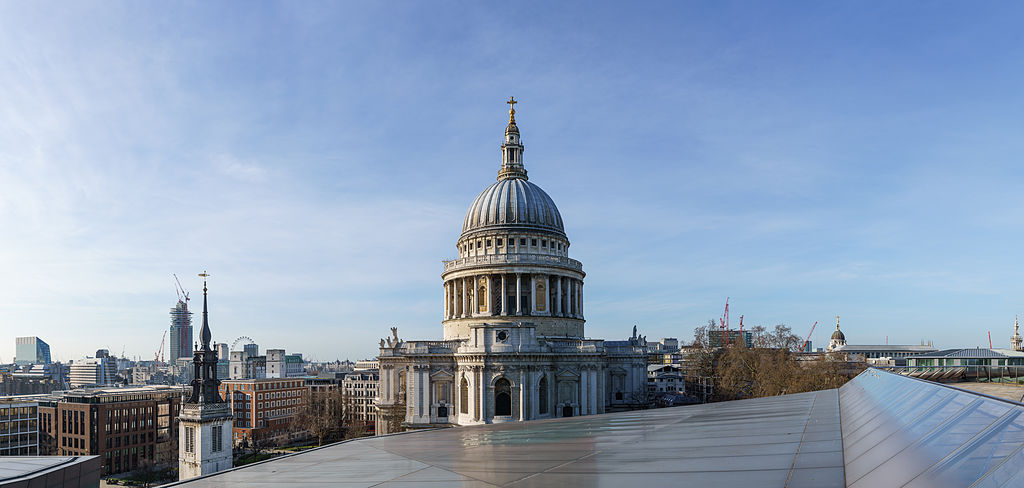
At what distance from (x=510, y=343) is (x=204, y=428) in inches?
1225

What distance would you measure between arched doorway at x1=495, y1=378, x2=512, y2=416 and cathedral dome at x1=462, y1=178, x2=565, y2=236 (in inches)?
909

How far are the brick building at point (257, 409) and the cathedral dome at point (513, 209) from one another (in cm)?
6422

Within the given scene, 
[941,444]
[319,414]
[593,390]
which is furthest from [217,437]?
[941,444]

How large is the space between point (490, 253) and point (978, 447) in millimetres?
79551

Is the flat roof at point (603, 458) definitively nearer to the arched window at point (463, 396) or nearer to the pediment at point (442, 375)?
the arched window at point (463, 396)

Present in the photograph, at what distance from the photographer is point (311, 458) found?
19.5m

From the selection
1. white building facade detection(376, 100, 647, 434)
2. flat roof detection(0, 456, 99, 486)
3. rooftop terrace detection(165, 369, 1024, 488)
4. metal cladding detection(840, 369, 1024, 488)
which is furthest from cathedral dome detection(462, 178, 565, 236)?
metal cladding detection(840, 369, 1024, 488)

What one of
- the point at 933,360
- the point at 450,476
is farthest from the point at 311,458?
the point at 933,360

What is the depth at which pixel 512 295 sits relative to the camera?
85.4 meters

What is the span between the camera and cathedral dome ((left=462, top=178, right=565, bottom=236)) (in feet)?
293

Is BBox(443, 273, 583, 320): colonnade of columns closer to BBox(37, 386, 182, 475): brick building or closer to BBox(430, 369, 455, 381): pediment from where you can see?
BBox(430, 369, 455, 381): pediment

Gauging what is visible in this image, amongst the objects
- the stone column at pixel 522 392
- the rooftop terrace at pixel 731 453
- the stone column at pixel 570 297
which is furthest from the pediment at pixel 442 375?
the rooftop terrace at pixel 731 453

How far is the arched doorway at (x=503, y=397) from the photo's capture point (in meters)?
72.4

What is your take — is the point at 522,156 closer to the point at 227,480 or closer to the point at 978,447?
the point at 227,480
